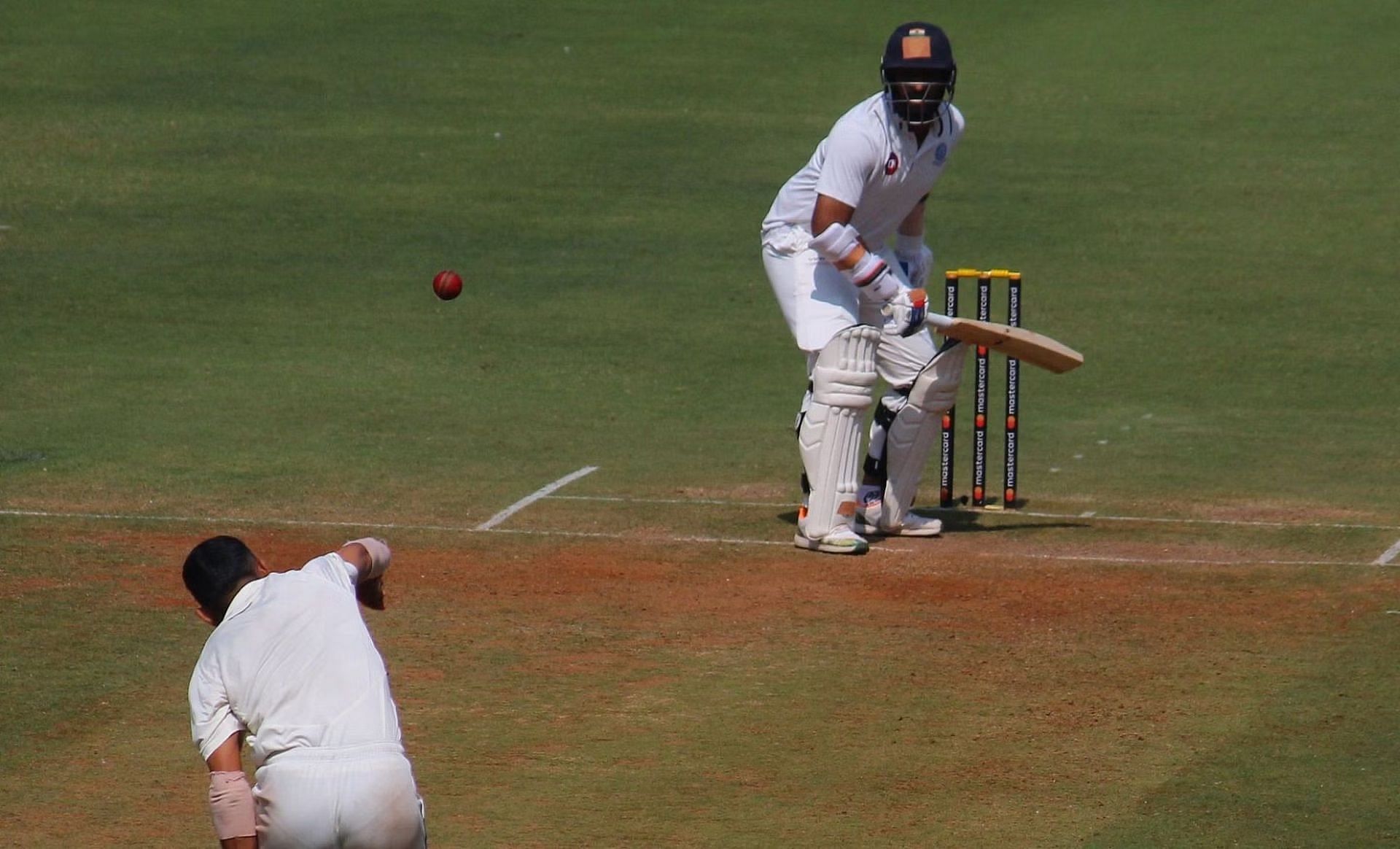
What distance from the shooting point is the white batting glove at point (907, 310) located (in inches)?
428

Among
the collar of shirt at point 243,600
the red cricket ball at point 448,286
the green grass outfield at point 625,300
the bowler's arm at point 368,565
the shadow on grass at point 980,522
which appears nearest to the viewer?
the collar of shirt at point 243,600

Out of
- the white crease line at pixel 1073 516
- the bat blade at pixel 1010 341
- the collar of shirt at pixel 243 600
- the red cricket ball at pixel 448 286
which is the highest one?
the red cricket ball at pixel 448 286

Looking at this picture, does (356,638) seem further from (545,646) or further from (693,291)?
(693,291)

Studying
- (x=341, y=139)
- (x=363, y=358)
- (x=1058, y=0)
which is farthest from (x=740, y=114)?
(x=363, y=358)

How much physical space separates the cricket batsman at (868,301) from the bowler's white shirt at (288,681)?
549 cm

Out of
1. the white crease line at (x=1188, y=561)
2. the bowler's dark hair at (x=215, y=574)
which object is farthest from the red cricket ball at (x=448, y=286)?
the bowler's dark hair at (x=215, y=574)

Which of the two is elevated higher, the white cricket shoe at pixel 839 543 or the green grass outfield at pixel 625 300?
the green grass outfield at pixel 625 300

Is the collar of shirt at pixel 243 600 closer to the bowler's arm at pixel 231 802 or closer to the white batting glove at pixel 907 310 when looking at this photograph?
the bowler's arm at pixel 231 802

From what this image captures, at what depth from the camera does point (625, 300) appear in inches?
688

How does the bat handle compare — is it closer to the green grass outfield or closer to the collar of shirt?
the green grass outfield

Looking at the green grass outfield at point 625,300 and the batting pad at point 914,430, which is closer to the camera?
the green grass outfield at point 625,300

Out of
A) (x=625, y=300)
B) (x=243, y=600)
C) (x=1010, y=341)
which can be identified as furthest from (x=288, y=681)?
(x=625, y=300)

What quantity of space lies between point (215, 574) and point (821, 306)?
5853 mm

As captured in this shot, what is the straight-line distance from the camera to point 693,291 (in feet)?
58.1
